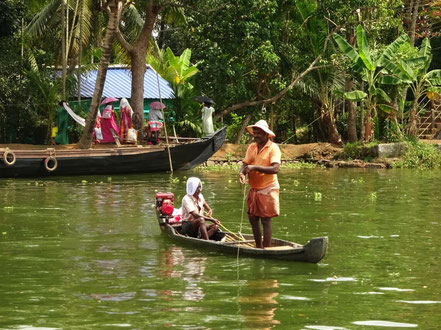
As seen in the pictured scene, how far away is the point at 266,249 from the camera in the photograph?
1087 centimetres

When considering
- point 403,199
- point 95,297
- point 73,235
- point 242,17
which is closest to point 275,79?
point 242,17

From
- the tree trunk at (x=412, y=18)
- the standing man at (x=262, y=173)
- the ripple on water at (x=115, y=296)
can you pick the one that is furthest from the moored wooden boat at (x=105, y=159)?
the ripple on water at (x=115, y=296)

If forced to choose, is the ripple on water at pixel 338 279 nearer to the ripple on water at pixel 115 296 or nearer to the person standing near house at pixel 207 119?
the ripple on water at pixel 115 296

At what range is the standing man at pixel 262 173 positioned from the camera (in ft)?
34.8

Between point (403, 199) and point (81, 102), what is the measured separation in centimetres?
1411

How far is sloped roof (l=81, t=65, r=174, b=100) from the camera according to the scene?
32594mm

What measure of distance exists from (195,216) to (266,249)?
163 cm

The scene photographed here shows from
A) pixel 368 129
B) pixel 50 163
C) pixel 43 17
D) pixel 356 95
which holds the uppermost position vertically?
pixel 43 17

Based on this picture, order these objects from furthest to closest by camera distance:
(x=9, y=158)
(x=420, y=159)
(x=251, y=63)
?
1. (x=251, y=63)
2. (x=420, y=159)
3. (x=9, y=158)

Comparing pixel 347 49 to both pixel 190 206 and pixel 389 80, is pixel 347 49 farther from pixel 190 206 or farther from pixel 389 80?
pixel 190 206

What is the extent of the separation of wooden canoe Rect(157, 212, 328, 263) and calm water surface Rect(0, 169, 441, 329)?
124mm

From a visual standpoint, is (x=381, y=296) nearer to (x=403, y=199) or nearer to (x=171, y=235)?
(x=171, y=235)

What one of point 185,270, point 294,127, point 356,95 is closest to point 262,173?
point 185,270

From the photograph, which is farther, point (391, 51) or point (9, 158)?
point (391, 51)
